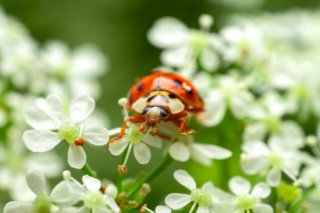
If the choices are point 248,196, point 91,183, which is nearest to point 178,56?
point 248,196

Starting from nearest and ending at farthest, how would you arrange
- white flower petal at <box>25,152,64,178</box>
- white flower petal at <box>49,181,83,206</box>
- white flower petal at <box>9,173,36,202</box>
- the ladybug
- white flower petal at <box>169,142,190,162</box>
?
1. white flower petal at <box>49,181,83,206</box>
2. the ladybug
3. white flower petal at <box>169,142,190,162</box>
4. white flower petal at <box>9,173,36,202</box>
5. white flower petal at <box>25,152,64,178</box>

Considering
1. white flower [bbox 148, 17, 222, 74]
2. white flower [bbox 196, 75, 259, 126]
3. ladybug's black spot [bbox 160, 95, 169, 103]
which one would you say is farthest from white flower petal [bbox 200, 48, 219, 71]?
ladybug's black spot [bbox 160, 95, 169, 103]

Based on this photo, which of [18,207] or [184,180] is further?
[184,180]

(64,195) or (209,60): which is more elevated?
(209,60)

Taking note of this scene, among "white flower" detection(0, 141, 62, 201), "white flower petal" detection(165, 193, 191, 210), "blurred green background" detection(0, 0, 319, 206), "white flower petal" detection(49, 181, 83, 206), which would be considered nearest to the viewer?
"white flower petal" detection(49, 181, 83, 206)

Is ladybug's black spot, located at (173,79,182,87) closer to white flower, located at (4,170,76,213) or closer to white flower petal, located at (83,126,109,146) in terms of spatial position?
white flower petal, located at (83,126,109,146)

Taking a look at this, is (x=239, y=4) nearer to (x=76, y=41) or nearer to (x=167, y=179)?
(x=76, y=41)

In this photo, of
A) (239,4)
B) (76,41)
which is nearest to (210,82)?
(239,4)

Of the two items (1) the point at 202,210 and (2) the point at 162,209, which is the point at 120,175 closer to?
(2) the point at 162,209
